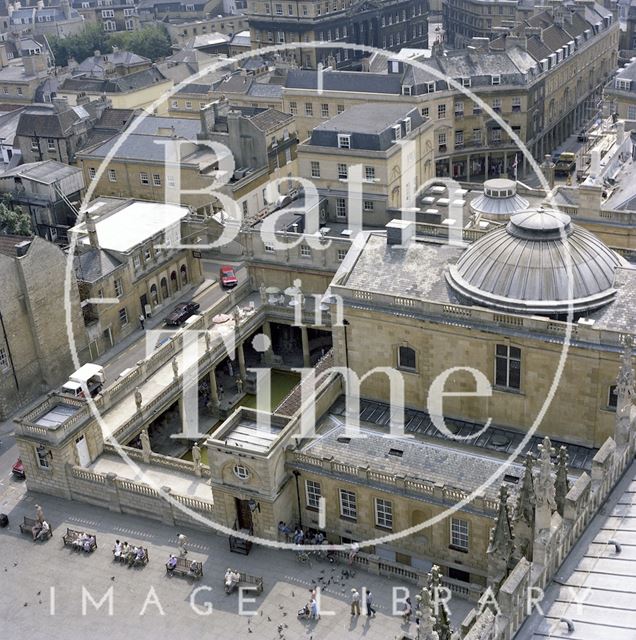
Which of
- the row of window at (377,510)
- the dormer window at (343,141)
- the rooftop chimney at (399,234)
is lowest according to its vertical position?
the row of window at (377,510)

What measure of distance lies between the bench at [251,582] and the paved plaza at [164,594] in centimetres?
38

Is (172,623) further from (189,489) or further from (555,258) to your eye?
(555,258)

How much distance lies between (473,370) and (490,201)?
905 inches

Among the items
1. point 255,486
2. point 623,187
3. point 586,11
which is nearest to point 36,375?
point 255,486

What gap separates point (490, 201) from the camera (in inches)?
2862

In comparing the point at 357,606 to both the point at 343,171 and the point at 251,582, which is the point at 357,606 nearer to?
the point at 251,582

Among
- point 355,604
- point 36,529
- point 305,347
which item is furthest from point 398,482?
point 305,347

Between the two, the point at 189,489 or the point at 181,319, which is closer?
the point at 189,489

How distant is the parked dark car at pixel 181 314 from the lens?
81125mm

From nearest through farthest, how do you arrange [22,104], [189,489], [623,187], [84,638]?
[84,638]
[189,489]
[623,187]
[22,104]

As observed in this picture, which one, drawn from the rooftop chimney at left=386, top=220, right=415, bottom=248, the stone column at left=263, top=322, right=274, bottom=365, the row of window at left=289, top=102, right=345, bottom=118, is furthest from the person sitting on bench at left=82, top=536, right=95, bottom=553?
the row of window at left=289, top=102, right=345, bottom=118

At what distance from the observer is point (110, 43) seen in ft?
618

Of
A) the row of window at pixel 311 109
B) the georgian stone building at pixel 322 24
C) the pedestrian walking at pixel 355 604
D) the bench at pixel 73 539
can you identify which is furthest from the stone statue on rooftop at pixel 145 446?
the georgian stone building at pixel 322 24

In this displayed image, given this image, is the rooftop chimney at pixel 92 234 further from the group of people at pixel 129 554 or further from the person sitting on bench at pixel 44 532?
the group of people at pixel 129 554
